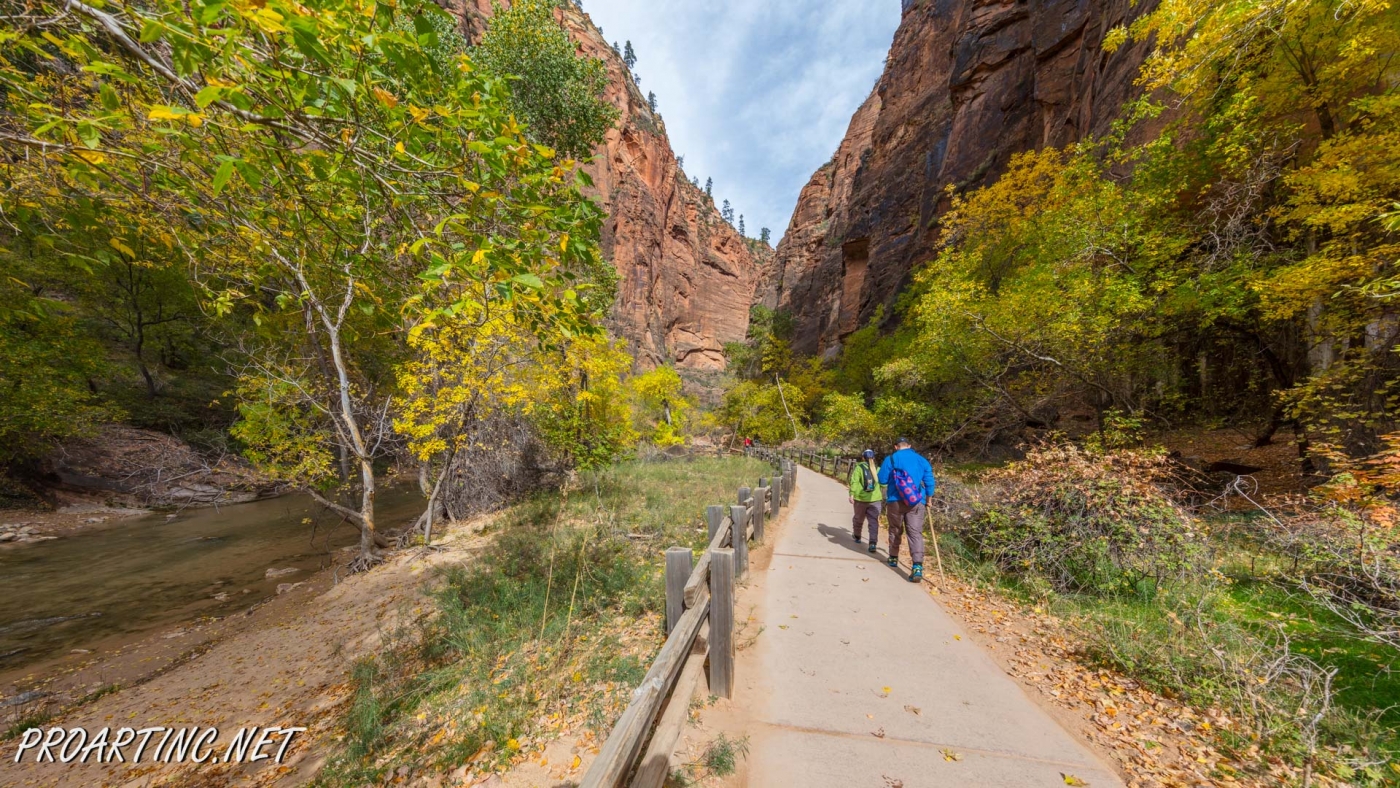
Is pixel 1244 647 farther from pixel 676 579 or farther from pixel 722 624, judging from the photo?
pixel 676 579

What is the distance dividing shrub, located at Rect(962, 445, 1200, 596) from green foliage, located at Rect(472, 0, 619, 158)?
15492mm

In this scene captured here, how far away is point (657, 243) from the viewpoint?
187 feet

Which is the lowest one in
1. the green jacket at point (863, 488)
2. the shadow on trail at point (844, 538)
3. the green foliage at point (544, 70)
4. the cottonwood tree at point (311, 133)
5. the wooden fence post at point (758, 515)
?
the shadow on trail at point (844, 538)

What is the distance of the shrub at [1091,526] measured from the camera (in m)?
5.00

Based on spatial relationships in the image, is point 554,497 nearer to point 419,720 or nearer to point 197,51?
point 419,720

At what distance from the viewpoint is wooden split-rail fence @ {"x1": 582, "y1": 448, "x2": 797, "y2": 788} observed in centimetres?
188

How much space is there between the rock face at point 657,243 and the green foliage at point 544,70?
2283 cm

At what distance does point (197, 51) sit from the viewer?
1684mm

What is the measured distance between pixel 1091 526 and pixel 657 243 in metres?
57.2

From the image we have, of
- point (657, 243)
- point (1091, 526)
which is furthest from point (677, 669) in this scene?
point (657, 243)

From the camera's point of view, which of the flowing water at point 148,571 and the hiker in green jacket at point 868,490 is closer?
the hiker in green jacket at point 868,490

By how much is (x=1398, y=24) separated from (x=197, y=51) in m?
13.6

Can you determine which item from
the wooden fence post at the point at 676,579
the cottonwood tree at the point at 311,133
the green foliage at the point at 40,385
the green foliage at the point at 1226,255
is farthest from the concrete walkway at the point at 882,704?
the green foliage at the point at 40,385

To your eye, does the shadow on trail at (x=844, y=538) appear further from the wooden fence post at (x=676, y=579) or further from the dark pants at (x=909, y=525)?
the wooden fence post at (x=676, y=579)
